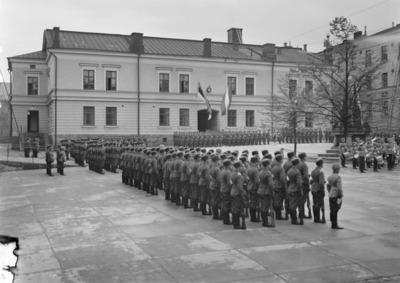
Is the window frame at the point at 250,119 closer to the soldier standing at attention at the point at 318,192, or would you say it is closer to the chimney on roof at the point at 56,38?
the chimney on roof at the point at 56,38

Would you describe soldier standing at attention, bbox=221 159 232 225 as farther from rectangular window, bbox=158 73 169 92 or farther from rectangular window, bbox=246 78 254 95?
rectangular window, bbox=246 78 254 95

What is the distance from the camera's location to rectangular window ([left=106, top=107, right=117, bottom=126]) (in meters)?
42.6

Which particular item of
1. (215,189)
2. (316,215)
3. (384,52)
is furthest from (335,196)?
(384,52)

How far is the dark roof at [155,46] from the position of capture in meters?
43.1

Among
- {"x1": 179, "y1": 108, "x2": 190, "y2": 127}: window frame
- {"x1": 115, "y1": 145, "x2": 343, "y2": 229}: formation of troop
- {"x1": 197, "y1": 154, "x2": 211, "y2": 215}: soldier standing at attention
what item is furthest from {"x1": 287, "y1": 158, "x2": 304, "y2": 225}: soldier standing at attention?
{"x1": 179, "y1": 108, "x2": 190, "y2": 127}: window frame

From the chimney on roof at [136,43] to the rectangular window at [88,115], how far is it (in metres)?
7.15

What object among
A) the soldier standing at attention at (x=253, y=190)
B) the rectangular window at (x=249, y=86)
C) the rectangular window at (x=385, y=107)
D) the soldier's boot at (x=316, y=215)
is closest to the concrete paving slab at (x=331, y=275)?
the soldier's boot at (x=316, y=215)

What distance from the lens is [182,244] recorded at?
9000mm

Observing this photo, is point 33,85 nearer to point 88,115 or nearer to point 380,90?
point 88,115

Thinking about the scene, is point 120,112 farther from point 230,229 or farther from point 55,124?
point 230,229

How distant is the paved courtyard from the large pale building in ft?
89.9

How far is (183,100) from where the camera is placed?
147 feet

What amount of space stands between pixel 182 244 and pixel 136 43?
122ft

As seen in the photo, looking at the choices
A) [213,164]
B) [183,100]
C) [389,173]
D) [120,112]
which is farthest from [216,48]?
[213,164]
